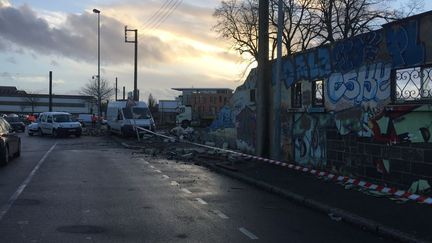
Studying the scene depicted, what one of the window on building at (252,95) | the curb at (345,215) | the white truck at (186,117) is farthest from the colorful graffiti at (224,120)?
the white truck at (186,117)

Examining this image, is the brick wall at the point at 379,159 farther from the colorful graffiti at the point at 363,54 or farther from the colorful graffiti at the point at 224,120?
the colorful graffiti at the point at 224,120

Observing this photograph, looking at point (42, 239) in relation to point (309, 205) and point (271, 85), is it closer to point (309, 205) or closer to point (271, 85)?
point (309, 205)

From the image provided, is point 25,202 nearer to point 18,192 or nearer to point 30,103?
point 18,192

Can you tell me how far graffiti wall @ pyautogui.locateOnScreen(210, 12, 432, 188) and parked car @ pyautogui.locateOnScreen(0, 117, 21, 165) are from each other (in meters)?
9.18

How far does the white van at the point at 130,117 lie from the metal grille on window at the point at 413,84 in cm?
2570

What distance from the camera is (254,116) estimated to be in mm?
22000

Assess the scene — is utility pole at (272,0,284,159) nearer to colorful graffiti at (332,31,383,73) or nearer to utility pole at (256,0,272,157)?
utility pole at (256,0,272,157)

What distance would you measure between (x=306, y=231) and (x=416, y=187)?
4006 millimetres

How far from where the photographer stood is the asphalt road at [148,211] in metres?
7.91

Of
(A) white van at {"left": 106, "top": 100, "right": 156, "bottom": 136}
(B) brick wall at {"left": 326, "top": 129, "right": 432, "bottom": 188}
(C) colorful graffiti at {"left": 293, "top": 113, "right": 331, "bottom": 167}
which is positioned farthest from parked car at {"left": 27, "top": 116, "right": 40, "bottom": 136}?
(B) brick wall at {"left": 326, "top": 129, "right": 432, "bottom": 188}

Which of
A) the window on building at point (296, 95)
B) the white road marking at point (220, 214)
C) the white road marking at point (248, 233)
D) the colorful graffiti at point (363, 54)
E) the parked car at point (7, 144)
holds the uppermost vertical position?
the colorful graffiti at point (363, 54)

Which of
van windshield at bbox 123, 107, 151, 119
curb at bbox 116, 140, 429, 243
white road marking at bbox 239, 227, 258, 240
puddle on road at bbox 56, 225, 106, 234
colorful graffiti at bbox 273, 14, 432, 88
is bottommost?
white road marking at bbox 239, 227, 258, 240

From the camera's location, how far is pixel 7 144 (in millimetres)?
18047

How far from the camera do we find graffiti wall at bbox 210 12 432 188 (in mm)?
11438
